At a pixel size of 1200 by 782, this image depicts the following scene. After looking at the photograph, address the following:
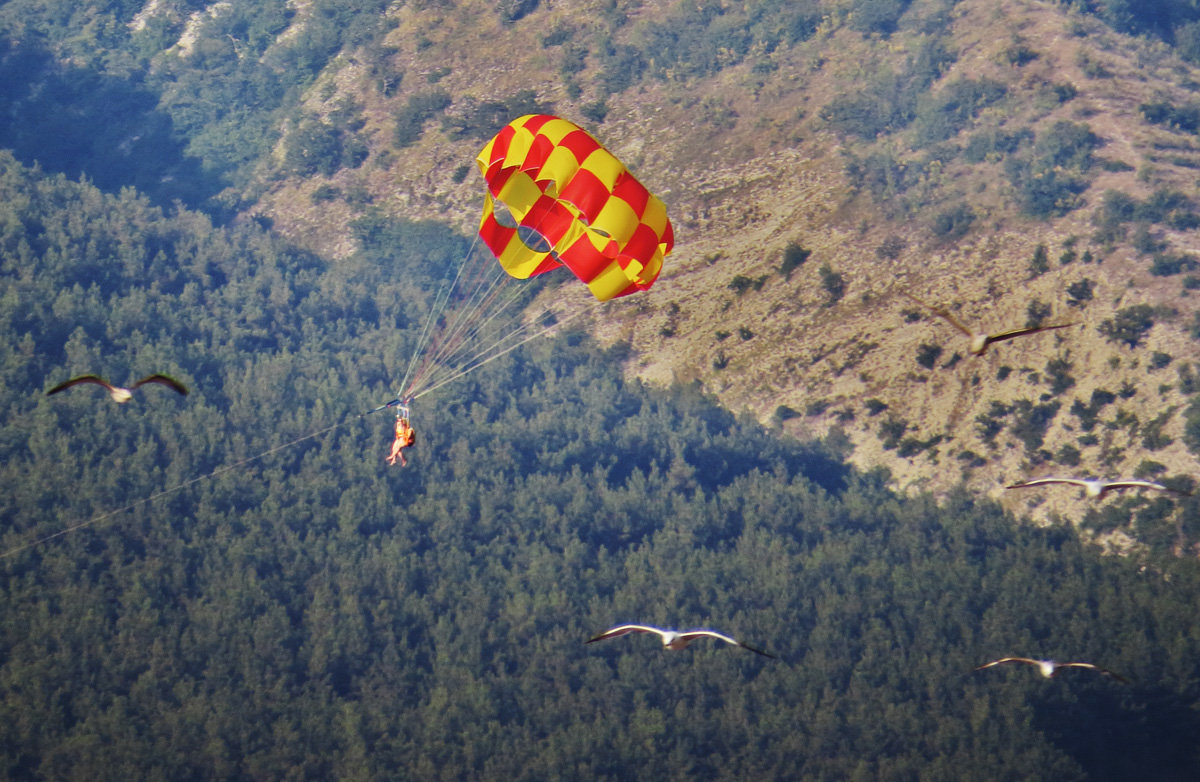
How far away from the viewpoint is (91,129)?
9856cm

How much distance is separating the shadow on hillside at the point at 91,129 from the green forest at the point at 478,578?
16.4 meters

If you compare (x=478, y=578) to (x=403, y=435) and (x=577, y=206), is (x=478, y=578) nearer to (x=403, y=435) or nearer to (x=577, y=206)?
(x=577, y=206)

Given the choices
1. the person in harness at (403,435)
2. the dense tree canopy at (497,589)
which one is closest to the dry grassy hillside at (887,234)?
the dense tree canopy at (497,589)

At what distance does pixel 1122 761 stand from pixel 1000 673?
15.8ft

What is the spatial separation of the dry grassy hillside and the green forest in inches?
97.2

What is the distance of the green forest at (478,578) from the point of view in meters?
47.7

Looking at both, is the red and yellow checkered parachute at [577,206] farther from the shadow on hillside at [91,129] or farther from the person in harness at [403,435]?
the shadow on hillside at [91,129]

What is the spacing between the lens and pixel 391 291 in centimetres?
7881

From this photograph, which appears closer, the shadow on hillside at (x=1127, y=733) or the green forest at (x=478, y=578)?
the green forest at (x=478, y=578)

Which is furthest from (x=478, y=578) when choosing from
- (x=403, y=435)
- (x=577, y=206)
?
(x=403, y=435)

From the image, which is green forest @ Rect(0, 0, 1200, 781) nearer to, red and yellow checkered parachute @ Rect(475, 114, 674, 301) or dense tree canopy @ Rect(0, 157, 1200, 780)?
dense tree canopy @ Rect(0, 157, 1200, 780)

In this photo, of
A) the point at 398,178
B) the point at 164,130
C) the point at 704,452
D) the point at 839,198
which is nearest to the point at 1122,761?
the point at 704,452

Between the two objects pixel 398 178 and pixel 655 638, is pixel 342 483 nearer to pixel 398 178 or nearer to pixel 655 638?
pixel 655 638

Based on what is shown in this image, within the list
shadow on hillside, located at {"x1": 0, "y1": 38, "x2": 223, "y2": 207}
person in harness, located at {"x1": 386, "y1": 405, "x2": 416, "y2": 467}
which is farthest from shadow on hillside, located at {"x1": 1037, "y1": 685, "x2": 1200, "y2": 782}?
shadow on hillside, located at {"x1": 0, "y1": 38, "x2": 223, "y2": 207}
